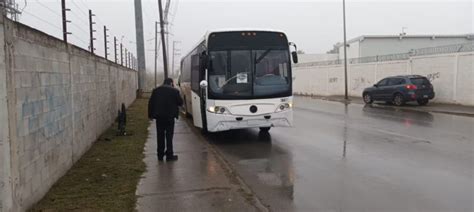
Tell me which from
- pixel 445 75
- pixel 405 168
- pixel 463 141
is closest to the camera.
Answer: pixel 405 168

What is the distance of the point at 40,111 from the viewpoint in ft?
20.1

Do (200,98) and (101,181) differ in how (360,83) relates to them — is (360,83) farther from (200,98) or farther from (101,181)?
(101,181)

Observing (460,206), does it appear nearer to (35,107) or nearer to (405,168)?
(405,168)

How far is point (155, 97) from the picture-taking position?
9.40 meters

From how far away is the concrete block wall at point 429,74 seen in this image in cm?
2356

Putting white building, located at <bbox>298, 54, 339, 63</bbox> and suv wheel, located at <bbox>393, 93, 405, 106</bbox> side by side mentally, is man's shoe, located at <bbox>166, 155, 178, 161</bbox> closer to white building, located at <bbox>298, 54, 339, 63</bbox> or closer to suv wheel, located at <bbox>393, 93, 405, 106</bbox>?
suv wheel, located at <bbox>393, 93, 405, 106</bbox>

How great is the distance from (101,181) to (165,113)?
8.18 ft

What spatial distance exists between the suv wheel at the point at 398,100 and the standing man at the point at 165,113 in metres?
18.0

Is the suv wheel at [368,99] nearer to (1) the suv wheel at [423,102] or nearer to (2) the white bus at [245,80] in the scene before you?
(1) the suv wheel at [423,102]

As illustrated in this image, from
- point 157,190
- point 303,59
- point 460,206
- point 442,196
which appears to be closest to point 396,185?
point 442,196

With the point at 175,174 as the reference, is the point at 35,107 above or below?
above

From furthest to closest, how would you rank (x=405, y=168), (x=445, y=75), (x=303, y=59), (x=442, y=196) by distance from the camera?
(x=303, y=59)
(x=445, y=75)
(x=405, y=168)
(x=442, y=196)

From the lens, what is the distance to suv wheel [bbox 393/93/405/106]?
24500 mm

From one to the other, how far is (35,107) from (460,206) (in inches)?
220
